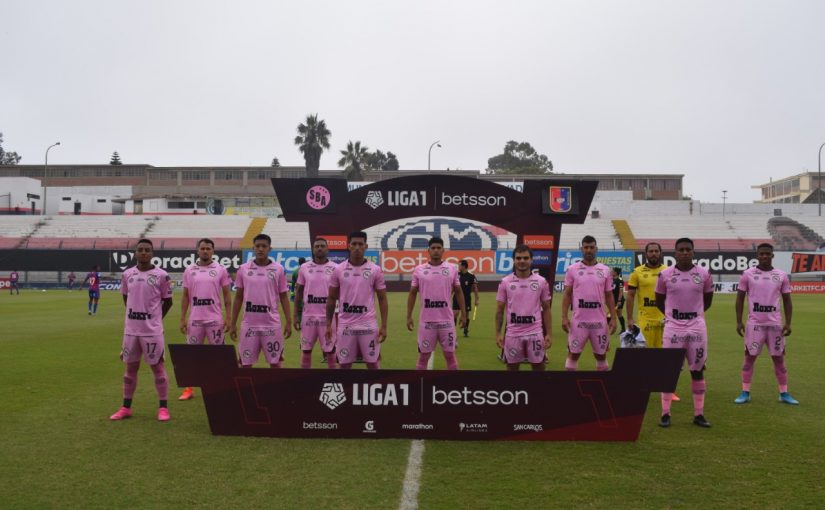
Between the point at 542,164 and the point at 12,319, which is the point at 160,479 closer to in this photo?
the point at 12,319

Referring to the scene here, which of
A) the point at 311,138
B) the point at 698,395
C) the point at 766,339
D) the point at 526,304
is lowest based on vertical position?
the point at 698,395

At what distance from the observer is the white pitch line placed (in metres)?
5.34

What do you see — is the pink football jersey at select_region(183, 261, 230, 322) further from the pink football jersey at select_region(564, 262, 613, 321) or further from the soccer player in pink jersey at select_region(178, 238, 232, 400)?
the pink football jersey at select_region(564, 262, 613, 321)

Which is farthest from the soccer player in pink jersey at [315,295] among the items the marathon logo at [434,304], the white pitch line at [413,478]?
the white pitch line at [413,478]

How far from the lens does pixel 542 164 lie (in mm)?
114062

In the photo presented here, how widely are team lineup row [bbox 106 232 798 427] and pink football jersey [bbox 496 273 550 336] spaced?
1 centimetres

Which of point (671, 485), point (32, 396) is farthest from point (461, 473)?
point (32, 396)

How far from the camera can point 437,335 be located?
946cm

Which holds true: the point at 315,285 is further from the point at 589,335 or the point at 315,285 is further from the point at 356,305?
the point at 589,335

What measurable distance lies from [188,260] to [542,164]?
80.8 metres

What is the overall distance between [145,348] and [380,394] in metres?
3.15

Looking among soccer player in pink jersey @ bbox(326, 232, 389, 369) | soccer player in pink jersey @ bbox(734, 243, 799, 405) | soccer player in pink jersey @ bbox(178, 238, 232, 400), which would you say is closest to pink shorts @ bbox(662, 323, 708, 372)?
soccer player in pink jersey @ bbox(734, 243, 799, 405)

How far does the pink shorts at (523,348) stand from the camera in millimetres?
8484

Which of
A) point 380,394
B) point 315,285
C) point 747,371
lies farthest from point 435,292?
point 747,371
